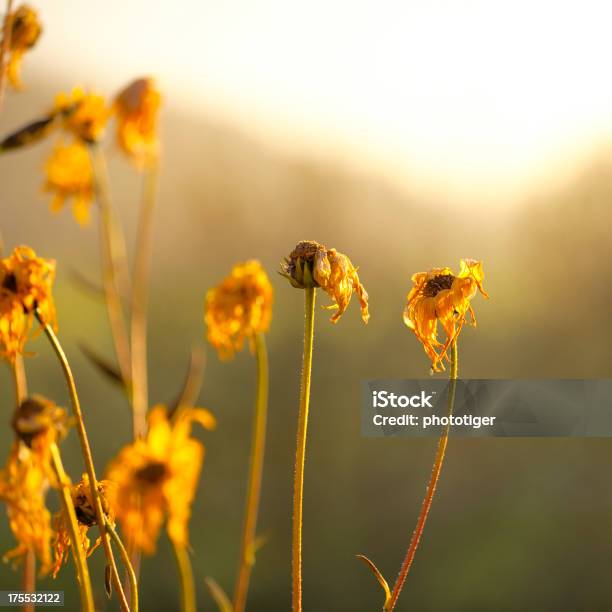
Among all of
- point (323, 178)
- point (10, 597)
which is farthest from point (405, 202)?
point (10, 597)

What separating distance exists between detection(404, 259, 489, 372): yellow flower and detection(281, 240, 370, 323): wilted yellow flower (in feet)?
0.10

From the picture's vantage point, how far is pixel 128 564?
34 cm

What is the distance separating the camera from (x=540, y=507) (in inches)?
109

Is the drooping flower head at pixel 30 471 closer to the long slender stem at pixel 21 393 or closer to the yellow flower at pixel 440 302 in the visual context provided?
the long slender stem at pixel 21 393

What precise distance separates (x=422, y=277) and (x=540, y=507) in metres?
2.50

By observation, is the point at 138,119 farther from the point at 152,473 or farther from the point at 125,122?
the point at 152,473

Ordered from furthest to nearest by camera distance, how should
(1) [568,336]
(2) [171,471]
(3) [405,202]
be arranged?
(3) [405,202] < (1) [568,336] < (2) [171,471]

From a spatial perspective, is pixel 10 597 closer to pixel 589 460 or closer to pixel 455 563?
pixel 455 563

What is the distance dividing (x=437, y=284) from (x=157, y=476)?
0.85 feet

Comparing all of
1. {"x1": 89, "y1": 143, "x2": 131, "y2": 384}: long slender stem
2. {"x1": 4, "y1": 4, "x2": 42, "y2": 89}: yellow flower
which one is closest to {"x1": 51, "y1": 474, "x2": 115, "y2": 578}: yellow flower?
{"x1": 89, "y1": 143, "x2": 131, "y2": 384}: long slender stem

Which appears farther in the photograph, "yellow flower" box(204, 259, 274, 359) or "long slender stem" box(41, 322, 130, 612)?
"yellow flower" box(204, 259, 274, 359)

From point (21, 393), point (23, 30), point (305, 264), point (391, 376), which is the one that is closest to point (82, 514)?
point (21, 393)

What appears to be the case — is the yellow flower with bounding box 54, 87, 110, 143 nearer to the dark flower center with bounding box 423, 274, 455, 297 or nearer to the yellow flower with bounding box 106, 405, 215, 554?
the dark flower center with bounding box 423, 274, 455, 297

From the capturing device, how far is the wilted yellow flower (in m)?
0.46
